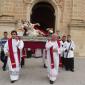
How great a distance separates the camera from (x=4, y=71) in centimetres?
1325

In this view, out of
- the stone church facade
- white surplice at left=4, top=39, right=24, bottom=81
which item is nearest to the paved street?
white surplice at left=4, top=39, right=24, bottom=81

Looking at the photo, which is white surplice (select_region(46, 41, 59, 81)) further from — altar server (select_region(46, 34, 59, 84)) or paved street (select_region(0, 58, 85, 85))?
paved street (select_region(0, 58, 85, 85))

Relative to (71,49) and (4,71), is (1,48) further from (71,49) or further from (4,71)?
(71,49)

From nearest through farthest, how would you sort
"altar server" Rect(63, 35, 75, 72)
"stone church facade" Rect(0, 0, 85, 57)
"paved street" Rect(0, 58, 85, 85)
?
"paved street" Rect(0, 58, 85, 85) < "altar server" Rect(63, 35, 75, 72) < "stone church facade" Rect(0, 0, 85, 57)

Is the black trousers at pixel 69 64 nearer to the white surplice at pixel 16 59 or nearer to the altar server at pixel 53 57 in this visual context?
the altar server at pixel 53 57

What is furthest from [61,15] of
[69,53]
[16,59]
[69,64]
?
[16,59]

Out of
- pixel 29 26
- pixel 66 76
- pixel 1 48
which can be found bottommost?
pixel 66 76

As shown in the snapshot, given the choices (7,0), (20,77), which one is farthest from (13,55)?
(7,0)

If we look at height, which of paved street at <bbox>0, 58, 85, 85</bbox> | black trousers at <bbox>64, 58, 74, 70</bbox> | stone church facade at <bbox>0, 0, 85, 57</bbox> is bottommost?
paved street at <bbox>0, 58, 85, 85</bbox>

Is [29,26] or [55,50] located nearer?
[55,50]

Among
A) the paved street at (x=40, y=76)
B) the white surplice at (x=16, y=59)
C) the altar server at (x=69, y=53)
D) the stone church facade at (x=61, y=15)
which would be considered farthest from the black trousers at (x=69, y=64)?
the stone church facade at (x=61, y=15)

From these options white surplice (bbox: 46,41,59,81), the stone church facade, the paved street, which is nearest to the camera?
the paved street

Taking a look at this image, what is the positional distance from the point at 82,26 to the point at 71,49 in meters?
5.75

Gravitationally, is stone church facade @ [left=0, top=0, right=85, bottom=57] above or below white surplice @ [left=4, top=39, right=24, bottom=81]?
above
